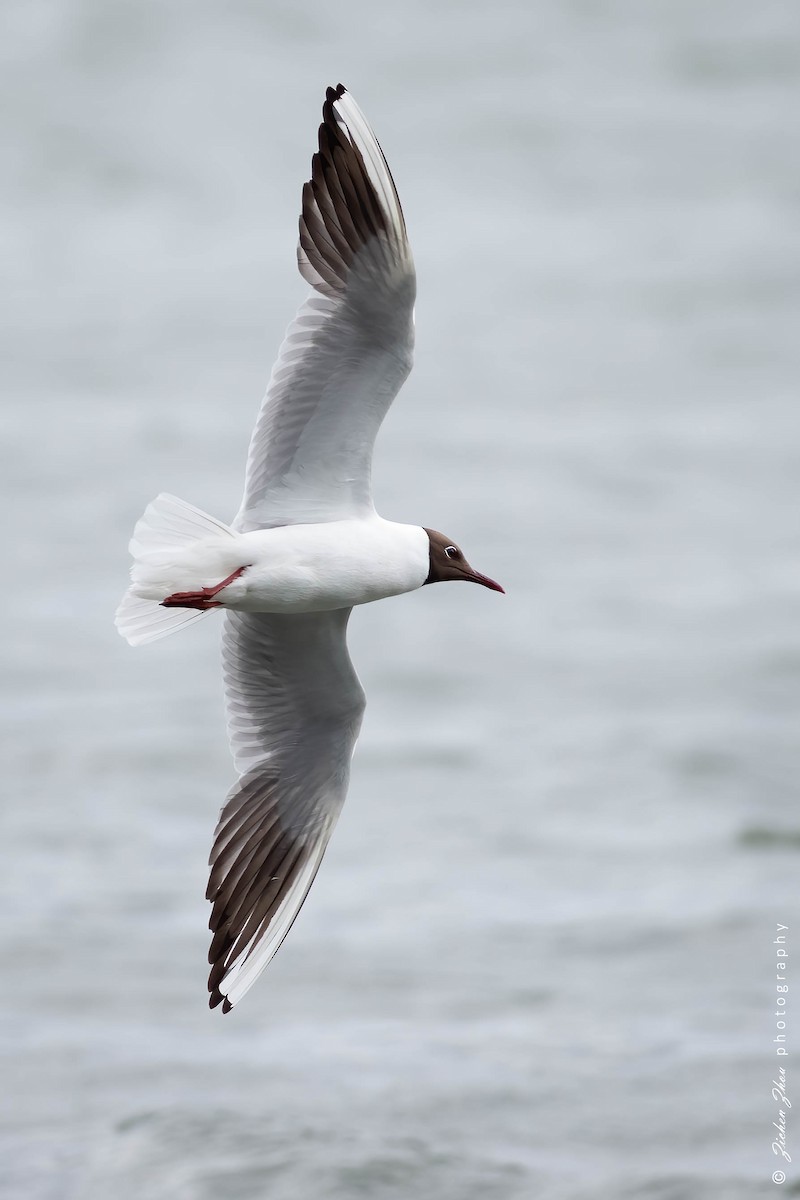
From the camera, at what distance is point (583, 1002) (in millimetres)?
14852

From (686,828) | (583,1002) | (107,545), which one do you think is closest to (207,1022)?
(583,1002)

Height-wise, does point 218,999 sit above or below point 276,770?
below

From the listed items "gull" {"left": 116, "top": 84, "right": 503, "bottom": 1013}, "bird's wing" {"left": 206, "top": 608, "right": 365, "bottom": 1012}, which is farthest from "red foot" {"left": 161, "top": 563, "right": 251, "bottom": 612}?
"bird's wing" {"left": 206, "top": 608, "right": 365, "bottom": 1012}

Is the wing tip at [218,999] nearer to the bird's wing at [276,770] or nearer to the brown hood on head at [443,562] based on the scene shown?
the bird's wing at [276,770]

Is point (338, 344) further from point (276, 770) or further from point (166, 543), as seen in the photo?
point (276, 770)

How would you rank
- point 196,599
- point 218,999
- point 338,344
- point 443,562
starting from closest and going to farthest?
1. point 196,599
2. point 338,344
3. point 443,562
4. point 218,999

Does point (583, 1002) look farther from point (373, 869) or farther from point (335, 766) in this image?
point (335, 766)

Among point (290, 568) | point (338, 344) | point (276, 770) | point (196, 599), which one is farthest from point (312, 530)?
point (276, 770)

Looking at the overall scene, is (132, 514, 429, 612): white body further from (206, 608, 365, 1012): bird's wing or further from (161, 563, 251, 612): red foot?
(206, 608, 365, 1012): bird's wing

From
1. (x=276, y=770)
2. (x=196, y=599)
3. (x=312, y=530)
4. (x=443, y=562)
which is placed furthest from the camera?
(x=276, y=770)

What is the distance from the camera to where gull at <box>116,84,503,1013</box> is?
233 inches

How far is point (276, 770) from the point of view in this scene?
700 centimetres

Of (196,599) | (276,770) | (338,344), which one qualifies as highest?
(338,344)

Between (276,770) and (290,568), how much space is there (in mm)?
1227
